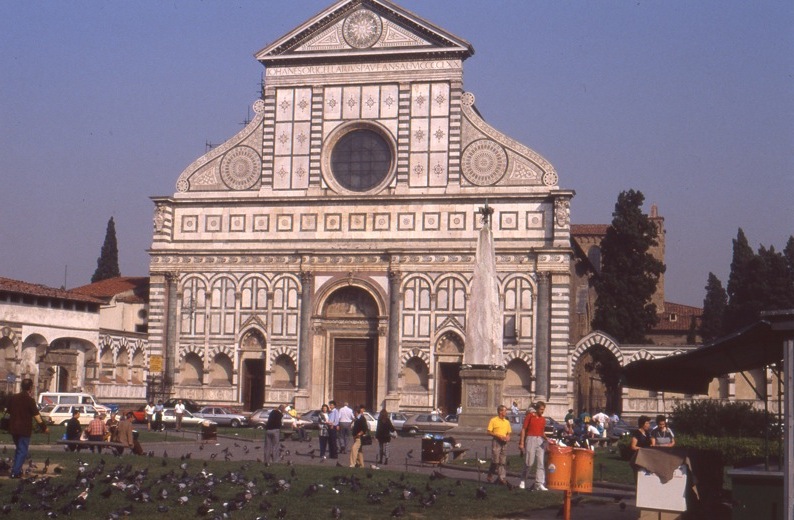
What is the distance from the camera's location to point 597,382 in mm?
72625

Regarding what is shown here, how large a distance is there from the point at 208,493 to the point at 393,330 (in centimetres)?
3663

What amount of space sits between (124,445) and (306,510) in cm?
1180

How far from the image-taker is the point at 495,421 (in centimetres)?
2434

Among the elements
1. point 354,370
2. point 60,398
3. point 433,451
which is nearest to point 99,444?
point 433,451

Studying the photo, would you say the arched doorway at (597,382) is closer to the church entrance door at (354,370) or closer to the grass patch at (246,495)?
the church entrance door at (354,370)

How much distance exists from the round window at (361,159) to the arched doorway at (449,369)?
25.5 feet

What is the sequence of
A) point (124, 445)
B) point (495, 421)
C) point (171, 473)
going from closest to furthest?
point (171, 473) → point (495, 421) → point (124, 445)

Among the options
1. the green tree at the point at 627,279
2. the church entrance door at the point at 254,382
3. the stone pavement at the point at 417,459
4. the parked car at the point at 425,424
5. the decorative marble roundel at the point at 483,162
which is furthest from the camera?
the green tree at the point at 627,279

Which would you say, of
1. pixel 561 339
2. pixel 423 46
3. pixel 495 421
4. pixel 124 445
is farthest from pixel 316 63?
pixel 495 421

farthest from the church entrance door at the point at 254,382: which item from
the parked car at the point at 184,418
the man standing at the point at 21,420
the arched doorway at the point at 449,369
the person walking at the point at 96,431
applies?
the man standing at the point at 21,420

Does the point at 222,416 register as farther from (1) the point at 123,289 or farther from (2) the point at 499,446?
(2) the point at 499,446

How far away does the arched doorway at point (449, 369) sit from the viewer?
54562 millimetres

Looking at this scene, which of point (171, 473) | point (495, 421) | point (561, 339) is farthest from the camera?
point (561, 339)

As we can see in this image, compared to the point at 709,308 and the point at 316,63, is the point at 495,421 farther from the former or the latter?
the point at 709,308
